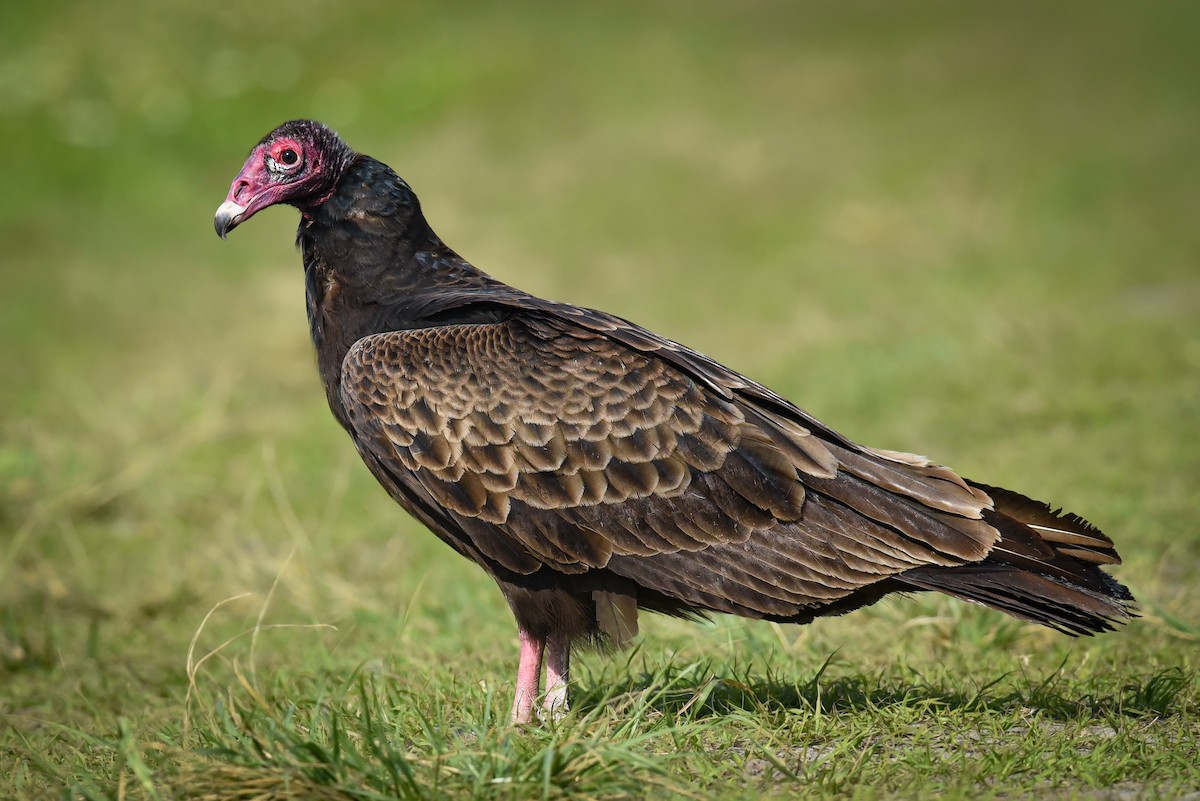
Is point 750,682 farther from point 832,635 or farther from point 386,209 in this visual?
point 386,209

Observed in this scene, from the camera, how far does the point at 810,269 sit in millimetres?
11898

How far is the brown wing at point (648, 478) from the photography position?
3.68 metres

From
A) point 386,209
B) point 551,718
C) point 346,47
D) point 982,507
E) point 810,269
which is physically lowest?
point 551,718

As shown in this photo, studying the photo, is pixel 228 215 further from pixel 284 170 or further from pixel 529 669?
pixel 529 669

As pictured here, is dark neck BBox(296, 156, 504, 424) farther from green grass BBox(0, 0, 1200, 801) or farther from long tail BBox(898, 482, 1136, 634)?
long tail BBox(898, 482, 1136, 634)

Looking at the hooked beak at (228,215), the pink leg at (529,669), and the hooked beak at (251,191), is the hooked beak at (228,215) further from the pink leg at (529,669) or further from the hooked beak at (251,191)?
the pink leg at (529,669)

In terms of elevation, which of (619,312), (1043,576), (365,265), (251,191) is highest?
(619,312)

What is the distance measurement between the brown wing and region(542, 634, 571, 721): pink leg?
31 cm

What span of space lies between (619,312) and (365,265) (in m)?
7.13

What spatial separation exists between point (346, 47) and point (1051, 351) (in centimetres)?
A: 1098

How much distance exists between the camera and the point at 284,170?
4.40m

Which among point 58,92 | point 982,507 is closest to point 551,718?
point 982,507

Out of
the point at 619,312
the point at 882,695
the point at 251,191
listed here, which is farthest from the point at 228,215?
the point at 619,312

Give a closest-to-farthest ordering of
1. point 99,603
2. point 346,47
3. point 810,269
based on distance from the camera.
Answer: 1. point 99,603
2. point 810,269
3. point 346,47
